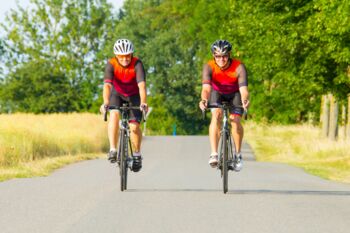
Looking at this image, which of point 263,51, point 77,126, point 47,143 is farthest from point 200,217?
point 77,126

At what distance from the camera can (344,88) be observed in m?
31.4

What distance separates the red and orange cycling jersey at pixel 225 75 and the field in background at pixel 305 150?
7787mm

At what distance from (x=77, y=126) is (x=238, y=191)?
24575 mm

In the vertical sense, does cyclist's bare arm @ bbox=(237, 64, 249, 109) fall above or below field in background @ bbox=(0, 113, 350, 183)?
above

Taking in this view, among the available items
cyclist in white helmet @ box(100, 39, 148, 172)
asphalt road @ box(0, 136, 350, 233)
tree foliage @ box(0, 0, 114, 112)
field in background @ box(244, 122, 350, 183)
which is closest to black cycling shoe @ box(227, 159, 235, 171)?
asphalt road @ box(0, 136, 350, 233)

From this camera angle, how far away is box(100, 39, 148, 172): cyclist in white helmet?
46.1 ft

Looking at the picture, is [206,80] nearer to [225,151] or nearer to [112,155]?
[225,151]

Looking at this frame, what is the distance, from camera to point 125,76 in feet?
46.8

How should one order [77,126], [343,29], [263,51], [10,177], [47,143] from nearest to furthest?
[10,177]
[343,29]
[47,143]
[263,51]
[77,126]

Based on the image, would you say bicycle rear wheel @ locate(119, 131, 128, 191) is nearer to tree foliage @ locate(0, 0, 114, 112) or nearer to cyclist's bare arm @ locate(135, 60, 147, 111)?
cyclist's bare arm @ locate(135, 60, 147, 111)

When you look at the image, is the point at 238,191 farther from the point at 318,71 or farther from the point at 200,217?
the point at 318,71

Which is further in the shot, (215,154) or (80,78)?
(80,78)

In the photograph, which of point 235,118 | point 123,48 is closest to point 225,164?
point 235,118

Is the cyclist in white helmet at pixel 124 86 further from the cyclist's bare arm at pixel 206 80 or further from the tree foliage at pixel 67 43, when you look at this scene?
the tree foliage at pixel 67 43
